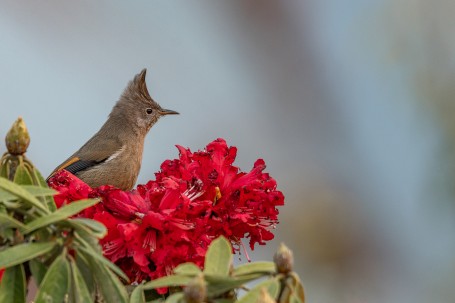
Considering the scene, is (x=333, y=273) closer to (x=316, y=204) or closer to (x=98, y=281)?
(x=316, y=204)

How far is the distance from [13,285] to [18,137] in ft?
0.87

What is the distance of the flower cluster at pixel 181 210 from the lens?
2.02 m

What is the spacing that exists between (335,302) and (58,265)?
2585mm

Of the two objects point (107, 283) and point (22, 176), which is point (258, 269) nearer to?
point (107, 283)

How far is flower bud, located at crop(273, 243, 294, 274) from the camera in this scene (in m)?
1.35

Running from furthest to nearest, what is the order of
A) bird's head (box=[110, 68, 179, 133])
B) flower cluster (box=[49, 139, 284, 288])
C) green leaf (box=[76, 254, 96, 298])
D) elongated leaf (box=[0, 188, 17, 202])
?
1. bird's head (box=[110, 68, 179, 133])
2. flower cluster (box=[49, 139, 284, 288])
3. green leaf (box=[76, 254, 96, 298])
4. elongated leaf (box=[0, 188, 17, 202])

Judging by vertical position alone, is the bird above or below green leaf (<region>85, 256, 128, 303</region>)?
above

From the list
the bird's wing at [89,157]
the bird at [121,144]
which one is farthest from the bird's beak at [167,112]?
the bird's wing at [89,157]

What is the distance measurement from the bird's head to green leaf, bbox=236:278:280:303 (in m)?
4.84

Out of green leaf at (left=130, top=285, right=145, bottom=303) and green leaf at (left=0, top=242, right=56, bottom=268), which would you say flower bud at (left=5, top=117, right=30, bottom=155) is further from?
green leaf at (left=130, top=285, right=145, bottom=303)

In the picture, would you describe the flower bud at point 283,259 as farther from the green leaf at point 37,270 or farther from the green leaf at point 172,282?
the green leaf at point 37,270

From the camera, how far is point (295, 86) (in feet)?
29.1

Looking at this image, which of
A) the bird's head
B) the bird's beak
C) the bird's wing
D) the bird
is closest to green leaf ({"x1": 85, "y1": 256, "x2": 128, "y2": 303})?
the bird

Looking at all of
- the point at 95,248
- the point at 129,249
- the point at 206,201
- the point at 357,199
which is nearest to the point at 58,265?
the point at 95,248
